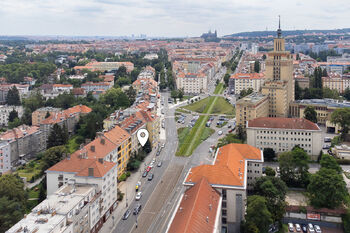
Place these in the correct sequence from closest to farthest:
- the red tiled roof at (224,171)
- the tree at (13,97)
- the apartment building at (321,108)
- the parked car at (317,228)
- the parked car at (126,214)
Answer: the red tiled roof at (224,171)
the parked car at (317,228)
the parked car at (126,214)
the apartment building at (321,108)
the tree at (13,97)

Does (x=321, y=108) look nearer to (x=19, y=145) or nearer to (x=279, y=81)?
(x=279, y=81)

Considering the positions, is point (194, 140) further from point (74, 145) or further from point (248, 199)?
point (248, 199)

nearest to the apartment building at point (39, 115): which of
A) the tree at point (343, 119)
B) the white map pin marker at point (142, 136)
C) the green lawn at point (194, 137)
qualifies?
the white map pin marker at point (142, 136)

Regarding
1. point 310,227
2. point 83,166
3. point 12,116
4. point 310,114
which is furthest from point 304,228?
point 12,116

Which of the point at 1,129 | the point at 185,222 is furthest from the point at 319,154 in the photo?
the point at 1,129

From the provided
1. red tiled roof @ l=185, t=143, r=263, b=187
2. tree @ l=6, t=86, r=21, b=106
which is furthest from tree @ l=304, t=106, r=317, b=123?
tree @ l=6, t=86, r=21, b=106

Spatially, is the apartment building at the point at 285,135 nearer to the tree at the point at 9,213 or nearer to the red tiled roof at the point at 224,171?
Answer: the red tiled roof at the point at 224,171

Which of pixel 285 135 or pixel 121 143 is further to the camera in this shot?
pixel 285 135

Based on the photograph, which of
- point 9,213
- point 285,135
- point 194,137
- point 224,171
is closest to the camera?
point 9,213
